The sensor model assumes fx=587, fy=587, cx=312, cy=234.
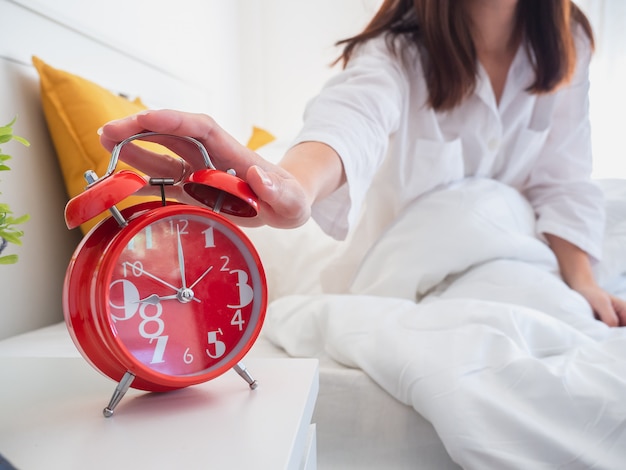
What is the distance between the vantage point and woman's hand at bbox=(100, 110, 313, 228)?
1.68ft

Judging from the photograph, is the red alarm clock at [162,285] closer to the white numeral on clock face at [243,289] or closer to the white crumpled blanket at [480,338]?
the white numeral on clock face at [243,289]

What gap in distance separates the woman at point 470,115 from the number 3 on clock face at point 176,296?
1.21 feet

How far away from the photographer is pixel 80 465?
39 cm

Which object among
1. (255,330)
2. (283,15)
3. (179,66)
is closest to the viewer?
(255,330)

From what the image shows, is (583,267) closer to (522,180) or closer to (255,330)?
(522,180)

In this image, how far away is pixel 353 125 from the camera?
0.93 m

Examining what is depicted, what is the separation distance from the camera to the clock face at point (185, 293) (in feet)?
1.57

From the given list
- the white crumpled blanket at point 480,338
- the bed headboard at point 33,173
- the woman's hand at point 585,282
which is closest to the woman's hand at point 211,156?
the white crumpled blanket at point 480,338

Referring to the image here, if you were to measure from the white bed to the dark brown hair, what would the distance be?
0.76ft

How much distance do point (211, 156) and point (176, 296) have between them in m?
0.17

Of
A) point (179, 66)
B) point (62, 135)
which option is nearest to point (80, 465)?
point (62, 135)

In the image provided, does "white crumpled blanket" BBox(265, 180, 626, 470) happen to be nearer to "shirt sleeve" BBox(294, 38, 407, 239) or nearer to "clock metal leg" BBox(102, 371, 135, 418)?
"shirt sleeve" BBox(294, 38, 407, 239)

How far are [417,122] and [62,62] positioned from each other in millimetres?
757

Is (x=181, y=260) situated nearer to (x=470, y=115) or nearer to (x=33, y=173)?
(x=33, y=173)
